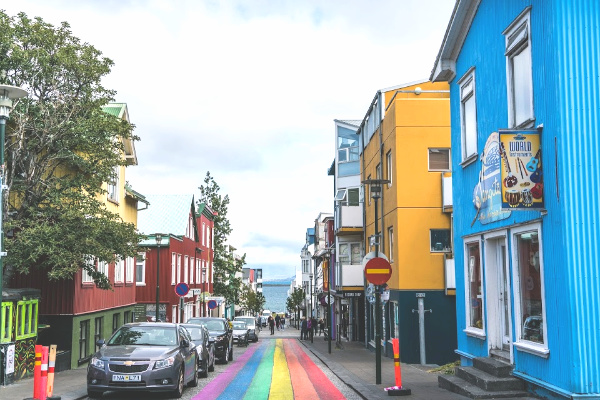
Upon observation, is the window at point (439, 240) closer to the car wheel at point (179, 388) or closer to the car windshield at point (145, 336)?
the car windshield at point (145, 336)

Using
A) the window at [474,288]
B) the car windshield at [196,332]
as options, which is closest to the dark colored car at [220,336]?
the car windshield at [196,332]

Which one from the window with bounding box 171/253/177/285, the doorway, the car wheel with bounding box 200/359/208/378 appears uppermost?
the window with bounding box 171/253/177/285

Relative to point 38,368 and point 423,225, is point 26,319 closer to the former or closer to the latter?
point 38,368

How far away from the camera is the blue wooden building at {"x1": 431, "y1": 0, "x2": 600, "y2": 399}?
956 centimetres

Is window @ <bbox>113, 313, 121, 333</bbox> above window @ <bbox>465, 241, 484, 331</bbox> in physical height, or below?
below

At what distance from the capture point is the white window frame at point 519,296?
10.4 metres

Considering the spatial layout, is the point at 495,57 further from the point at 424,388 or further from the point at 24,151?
the point at 24,151

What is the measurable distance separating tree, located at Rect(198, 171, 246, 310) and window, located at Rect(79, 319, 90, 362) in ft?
128

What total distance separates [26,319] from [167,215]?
2831 cm

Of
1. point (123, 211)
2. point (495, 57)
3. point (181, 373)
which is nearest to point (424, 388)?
point (181, 373)

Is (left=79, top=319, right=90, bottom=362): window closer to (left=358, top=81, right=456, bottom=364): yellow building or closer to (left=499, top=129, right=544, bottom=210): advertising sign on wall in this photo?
(left=358, top=81, right=456, bottom=364): yellow building

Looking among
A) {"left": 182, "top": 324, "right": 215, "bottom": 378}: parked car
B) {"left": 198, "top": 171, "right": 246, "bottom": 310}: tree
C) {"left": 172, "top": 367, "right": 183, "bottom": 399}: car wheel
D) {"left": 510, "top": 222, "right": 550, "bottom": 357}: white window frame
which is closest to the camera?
{"left": 510, "top": 222, "right": 550, "bottom": 357}: white window frame

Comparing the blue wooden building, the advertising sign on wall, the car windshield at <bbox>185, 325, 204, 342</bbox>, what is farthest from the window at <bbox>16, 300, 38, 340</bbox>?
the advertising sign on wall

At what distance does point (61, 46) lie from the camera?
57.2ft
